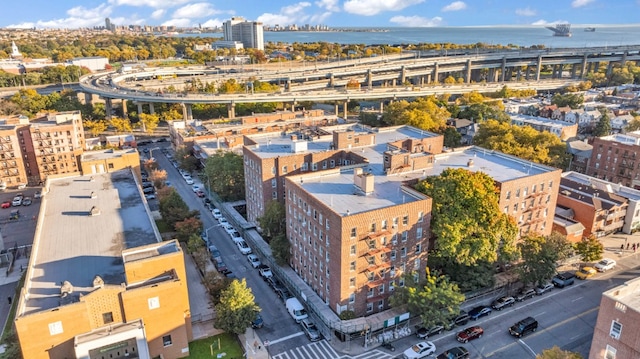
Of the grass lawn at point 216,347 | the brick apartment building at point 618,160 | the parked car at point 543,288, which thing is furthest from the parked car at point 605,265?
the grass lawn at point 216,347

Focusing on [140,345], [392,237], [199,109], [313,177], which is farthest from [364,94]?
[140,345]

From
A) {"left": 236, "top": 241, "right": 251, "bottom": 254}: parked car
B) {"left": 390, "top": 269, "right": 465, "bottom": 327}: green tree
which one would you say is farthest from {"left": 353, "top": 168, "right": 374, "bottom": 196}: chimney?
{"left": 236, "top": 241, "right": 251, "bottom": 254}: parked car

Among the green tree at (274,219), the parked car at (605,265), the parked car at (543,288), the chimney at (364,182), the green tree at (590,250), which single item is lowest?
the parked car at (543,288)

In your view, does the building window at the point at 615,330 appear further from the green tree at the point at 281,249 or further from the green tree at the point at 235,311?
the green tree at the point at 281,249

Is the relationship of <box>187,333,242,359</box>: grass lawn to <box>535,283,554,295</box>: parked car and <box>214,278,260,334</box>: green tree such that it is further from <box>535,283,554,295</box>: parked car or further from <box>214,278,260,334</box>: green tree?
<box>535,283,554,295</box>: parked car

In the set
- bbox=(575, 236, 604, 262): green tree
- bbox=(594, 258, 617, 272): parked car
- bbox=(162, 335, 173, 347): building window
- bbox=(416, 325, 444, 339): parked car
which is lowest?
bbox=(416, 325, 444, 339): parked car

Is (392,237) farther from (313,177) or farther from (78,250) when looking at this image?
(78,250)
